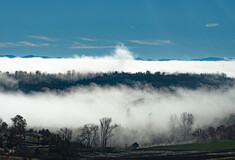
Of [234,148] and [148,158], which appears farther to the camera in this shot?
[234,148]

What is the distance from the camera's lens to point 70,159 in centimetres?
15450

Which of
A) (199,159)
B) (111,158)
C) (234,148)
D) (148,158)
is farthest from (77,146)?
(234,148)

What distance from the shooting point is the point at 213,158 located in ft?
481

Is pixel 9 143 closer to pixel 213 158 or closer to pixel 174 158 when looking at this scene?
pixel 174 158

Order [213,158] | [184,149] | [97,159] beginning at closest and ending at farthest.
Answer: [213,158], [97,159], [184,149]

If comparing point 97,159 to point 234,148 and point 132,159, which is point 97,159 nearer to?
point 132,159

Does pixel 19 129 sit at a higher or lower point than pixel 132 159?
higher

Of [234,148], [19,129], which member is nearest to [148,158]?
[234,148]

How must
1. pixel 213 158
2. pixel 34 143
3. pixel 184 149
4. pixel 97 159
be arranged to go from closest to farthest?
pixel 213 158 → pixel 97 159 → pixel 34 143 → pixel 184 149

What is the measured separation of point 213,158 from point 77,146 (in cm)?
8406

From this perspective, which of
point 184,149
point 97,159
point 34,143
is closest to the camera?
point 97,159

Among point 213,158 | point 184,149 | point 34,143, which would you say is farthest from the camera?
point 184,149

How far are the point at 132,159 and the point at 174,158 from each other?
67.0 feet

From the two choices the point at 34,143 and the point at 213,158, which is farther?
the point at 34,143
